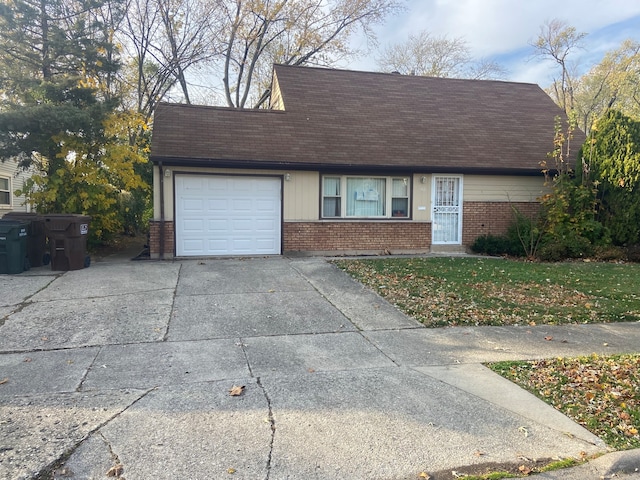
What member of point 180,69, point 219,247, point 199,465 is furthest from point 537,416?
point 180,69

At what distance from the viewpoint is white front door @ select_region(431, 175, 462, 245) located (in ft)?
46.4

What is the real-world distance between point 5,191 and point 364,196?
608 inches

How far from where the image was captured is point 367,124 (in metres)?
14.8

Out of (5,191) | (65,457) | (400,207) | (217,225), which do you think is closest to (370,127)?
(400,207)

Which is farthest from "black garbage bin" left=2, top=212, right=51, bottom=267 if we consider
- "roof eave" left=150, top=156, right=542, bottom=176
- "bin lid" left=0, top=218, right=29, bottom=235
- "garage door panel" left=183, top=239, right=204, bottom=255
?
"garage door panel" left=183, top=239, right=204, bottom=255

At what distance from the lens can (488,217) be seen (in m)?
14.5

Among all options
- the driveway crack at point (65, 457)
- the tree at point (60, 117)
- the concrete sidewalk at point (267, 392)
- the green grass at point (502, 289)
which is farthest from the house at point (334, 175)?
the driveway crack at point (65, 457)

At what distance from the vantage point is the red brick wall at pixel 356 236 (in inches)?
522

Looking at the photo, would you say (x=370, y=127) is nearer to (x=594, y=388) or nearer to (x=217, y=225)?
(x=217, y=225)

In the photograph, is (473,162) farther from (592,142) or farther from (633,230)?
(633,230)

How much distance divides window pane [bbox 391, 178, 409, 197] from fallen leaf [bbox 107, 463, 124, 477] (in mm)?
11863

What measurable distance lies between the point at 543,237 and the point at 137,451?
1298 centimetres

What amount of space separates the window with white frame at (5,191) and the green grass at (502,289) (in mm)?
15586

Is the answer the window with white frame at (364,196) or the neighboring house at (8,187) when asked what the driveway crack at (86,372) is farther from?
the neighboring house at (8,187)
